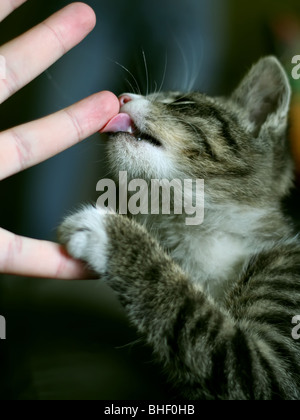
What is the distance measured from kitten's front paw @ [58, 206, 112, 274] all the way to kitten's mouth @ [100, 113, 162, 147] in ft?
0.65

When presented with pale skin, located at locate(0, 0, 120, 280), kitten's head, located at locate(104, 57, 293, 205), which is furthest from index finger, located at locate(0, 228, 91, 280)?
kitten's head, located at locate(104, 57, 293, 205)

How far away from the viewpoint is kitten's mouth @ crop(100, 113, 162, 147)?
0.91 meters

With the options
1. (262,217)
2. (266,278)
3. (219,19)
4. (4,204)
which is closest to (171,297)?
(266,278)

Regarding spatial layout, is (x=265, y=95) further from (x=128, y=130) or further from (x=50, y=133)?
(x=50, y=133)

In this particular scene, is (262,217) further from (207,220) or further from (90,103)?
(90,103)

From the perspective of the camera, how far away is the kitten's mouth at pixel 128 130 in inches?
35.7

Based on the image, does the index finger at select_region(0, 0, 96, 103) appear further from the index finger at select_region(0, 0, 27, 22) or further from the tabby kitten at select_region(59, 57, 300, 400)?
the tabby kitten at select_region(59, 57, 300, 400)

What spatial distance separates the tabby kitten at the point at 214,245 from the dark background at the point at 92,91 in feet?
0.83

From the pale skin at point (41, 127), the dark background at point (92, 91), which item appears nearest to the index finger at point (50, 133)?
the pale skin at point (41, 127)

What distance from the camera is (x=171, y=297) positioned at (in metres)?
0.76

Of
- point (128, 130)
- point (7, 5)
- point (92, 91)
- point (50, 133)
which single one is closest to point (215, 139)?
point (128, 130)

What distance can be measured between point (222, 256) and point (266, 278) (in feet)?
0.41

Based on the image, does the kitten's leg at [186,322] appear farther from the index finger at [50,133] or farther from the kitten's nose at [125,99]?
the kitten's nose at [125,99]

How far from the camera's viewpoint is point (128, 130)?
3.04 feet
